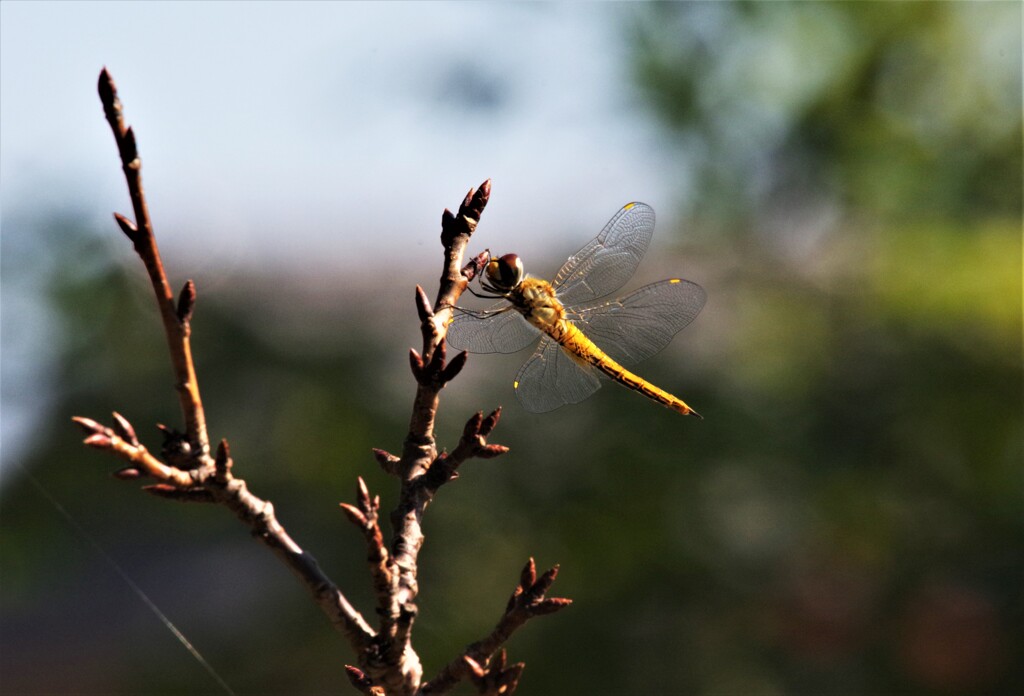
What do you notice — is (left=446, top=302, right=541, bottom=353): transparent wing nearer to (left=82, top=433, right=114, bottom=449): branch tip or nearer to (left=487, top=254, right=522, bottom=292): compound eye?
(left=487, top=254, right=522, bottom=292): compound eye

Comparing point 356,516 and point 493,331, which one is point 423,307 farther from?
point 493,331

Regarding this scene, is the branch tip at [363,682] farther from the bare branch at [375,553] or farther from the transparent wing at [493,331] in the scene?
the transparent wing at [493,331]

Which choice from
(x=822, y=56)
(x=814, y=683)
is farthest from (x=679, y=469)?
(x=822, y=56)

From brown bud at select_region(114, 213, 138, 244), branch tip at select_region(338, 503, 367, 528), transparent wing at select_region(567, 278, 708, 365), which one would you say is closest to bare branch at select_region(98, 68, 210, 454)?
brown bud at select_region(114, 213, 138, 244)

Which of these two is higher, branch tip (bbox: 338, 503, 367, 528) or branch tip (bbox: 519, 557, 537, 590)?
branch tip (bbox: 338, 503, 367, 528)

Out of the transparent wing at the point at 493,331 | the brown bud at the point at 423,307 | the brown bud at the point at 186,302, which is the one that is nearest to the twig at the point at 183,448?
the brown bud at the point at 186,302

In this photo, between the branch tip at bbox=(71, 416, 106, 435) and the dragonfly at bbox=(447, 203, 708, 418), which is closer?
the branch tip at bbox=(71, 416, 106, 435)
